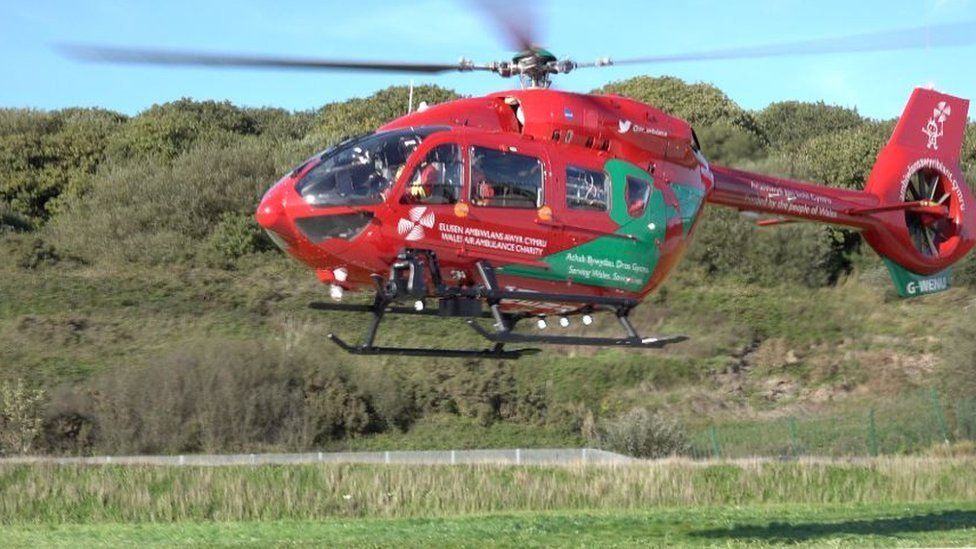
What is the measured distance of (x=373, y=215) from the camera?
49.2 feet

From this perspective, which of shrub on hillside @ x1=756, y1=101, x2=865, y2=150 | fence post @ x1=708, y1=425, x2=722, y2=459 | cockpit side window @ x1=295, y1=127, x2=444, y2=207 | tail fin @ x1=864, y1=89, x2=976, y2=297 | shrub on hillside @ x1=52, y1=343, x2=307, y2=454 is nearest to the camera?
cockpit side window @ x1=295, y1=127, x2=444, y2=207

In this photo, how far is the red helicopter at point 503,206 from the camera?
15055 mm

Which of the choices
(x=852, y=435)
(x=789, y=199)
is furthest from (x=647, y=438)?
(x=789, y=199)

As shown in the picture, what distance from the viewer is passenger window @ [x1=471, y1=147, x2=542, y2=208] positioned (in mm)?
15422

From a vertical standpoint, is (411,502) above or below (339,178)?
below

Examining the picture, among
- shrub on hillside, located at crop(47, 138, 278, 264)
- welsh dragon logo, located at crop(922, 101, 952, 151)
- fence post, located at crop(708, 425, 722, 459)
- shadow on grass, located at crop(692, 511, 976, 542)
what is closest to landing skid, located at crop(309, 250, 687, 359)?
shadow on grass, located at crop(692, 511, 976, 542)

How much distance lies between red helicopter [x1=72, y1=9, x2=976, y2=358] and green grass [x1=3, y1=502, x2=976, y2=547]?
263 cm

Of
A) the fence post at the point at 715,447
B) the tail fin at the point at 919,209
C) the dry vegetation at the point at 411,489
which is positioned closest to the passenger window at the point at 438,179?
the tail fin at the point at 919,209

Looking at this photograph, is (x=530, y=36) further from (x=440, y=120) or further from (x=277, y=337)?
(x=277, y=337)

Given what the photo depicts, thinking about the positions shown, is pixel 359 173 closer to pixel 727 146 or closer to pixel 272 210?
pixel 272 210

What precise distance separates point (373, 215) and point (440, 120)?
6.04 ft

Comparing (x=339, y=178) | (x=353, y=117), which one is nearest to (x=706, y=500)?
(x=339, y=178)

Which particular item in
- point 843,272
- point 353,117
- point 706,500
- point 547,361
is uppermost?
point 353,117

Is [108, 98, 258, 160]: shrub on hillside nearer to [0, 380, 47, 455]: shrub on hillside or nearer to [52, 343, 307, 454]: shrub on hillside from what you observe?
[52, 343, 307, 454]: shrub on hillside
